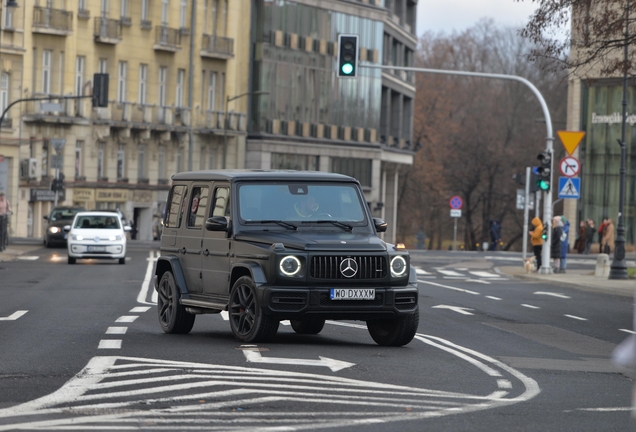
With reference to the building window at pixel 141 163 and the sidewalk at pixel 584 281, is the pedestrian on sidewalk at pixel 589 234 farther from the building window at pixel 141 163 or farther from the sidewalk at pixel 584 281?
the building window at pixel 141 163

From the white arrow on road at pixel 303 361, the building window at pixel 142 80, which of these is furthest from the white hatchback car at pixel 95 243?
the building window at pixel 142 80

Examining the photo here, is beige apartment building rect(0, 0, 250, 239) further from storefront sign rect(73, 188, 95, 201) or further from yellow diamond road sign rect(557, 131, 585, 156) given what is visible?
yellow diamond road sign rect(557, 131, 585, 156)

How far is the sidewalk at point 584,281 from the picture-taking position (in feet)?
104

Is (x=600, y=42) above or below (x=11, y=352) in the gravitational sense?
above

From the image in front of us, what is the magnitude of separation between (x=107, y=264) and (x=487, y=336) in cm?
2464

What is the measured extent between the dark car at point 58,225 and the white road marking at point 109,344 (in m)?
37.8

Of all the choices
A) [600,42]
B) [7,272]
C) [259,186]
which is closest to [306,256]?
[259,186]

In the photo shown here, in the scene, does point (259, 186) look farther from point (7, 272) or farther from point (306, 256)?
point (7, 272)

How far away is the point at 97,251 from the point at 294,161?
41040mm

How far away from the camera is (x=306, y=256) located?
45.5 ft

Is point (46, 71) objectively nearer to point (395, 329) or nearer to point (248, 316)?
point (248, 316)

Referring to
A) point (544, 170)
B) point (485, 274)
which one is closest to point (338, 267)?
point (544, 170)

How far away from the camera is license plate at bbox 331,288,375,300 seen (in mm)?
13883

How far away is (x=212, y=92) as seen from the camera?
7744 centimetres
